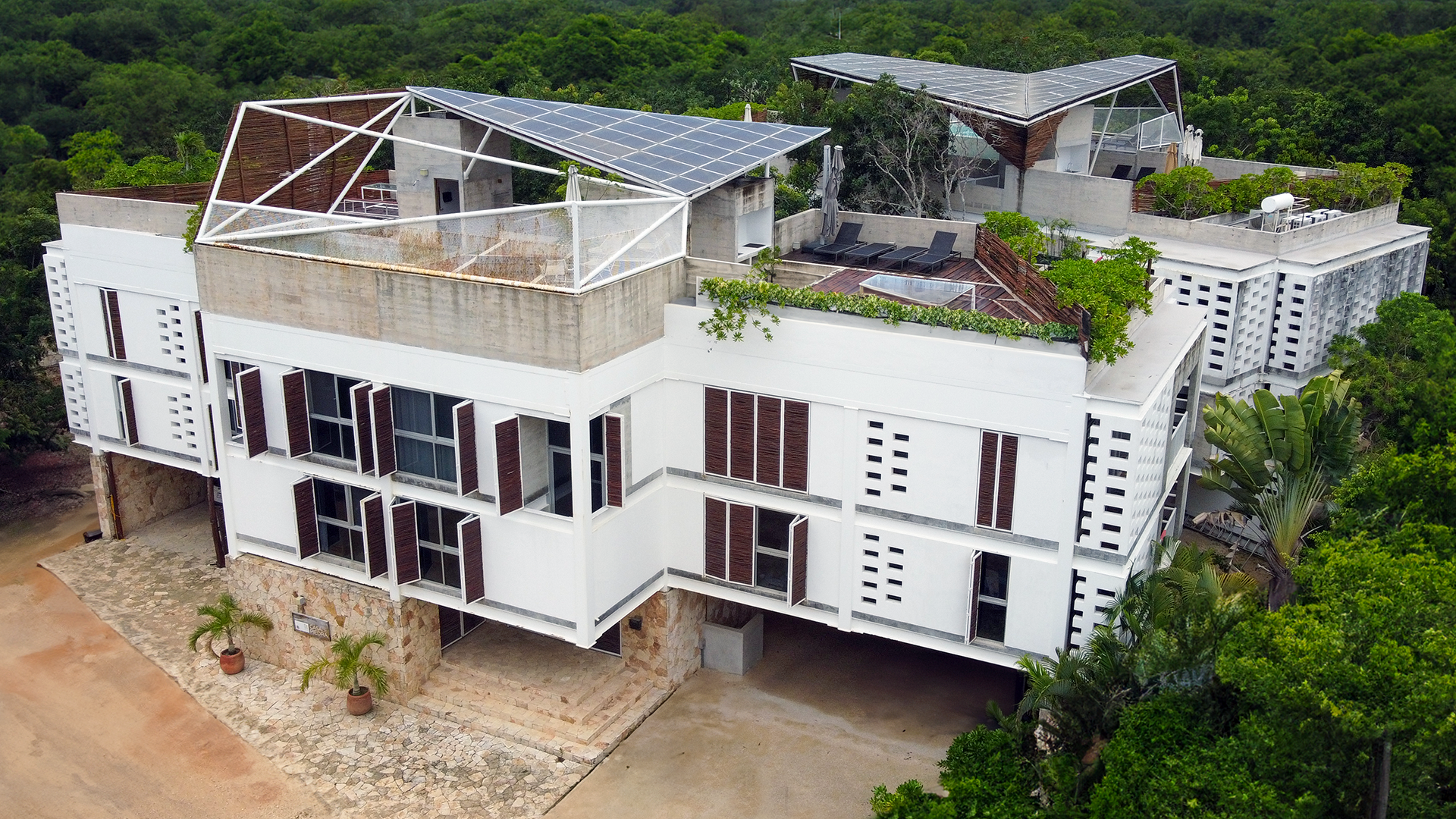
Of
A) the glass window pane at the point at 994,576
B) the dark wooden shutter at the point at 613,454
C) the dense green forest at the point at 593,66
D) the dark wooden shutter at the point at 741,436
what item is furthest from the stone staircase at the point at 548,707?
the dense green forest at the point at 593,66

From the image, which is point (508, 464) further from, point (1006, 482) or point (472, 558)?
point (1006, 482)

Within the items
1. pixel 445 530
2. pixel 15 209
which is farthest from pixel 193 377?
pixel 15 209

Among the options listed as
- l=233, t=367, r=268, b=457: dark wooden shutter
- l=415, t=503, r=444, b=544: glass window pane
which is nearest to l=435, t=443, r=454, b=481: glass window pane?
l=415, t=503, r=444, b=544: glass window pane

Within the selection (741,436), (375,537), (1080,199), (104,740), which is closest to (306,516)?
(375,537)

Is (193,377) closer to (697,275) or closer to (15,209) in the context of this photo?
(697,275)

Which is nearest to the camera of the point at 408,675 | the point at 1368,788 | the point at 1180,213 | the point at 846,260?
the point at 1368,788
